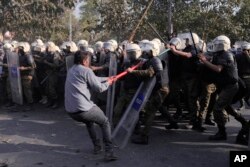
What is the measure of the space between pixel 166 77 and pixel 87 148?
190 cm

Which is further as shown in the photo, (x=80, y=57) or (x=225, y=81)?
(x=225, y=81)

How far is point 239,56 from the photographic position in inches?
397

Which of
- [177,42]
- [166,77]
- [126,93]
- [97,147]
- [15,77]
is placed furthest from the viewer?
[15,77]

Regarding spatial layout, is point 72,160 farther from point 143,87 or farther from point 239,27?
point 239,27

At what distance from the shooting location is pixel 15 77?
36.8 ft

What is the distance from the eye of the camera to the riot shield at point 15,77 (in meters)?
11.1

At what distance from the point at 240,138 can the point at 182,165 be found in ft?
5.38

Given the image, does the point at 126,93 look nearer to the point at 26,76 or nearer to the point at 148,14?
the point at 26,76

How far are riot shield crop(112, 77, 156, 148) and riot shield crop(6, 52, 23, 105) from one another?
4342 millimetres

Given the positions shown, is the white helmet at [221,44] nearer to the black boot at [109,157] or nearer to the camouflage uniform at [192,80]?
the camouflage uniform at [192,80]

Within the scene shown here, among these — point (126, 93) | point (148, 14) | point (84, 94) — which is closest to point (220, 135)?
point (126, 93)

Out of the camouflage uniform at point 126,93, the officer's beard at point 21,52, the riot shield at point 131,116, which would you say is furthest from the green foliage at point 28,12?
the riot shield at point 131,116

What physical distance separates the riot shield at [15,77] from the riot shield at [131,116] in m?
4.34

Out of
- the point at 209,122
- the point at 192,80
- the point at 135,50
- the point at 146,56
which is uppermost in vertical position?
the point at 135,50
